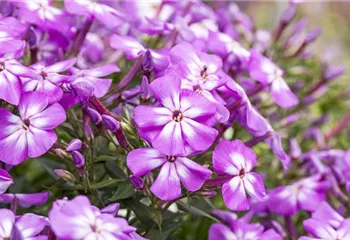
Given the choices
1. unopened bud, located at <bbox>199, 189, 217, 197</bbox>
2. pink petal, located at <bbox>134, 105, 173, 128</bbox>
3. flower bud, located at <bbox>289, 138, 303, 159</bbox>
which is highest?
pink petal, located at <bbox>134, 105, 173, 128</bbox>

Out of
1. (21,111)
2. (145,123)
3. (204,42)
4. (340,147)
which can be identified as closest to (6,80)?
(21,111)

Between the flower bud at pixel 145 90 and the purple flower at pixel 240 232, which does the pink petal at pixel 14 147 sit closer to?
the flower bud at pixel 145 90

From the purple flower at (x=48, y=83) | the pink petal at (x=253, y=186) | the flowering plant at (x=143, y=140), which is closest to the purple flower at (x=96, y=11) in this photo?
the flowering plant at (x=143, y=140)

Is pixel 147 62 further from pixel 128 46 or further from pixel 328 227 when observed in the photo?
pixel 328 227

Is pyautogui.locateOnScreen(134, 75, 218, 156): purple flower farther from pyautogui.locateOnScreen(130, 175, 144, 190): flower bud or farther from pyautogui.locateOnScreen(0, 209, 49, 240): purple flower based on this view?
pyautogui.locateOnScreen(0, 209, 49, 240): purple flower

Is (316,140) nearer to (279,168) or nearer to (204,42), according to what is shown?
(279,168)

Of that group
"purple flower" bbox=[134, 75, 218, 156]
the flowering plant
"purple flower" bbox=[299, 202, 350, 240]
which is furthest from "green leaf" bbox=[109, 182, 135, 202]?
"purple flower" bbox=[299, 202, 350, 240]

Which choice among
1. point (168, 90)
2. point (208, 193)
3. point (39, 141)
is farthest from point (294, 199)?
point (39, 141)
